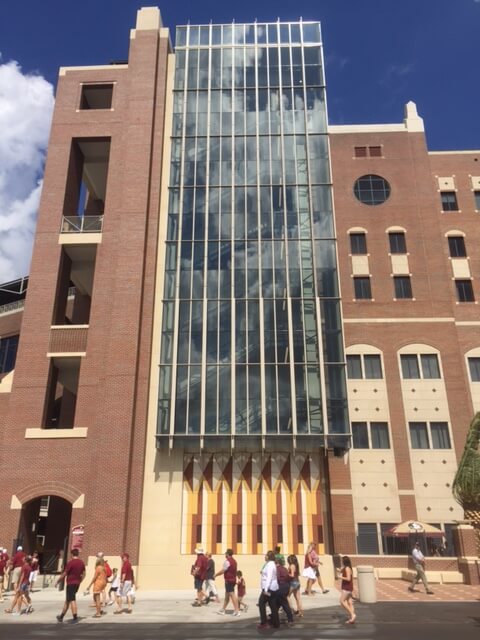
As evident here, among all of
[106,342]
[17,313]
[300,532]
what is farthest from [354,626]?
[17,313]

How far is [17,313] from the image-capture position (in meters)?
42.8

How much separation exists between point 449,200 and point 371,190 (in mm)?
6124

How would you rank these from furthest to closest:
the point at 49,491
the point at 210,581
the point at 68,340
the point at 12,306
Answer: the point at 12,306, the point at 68,340, the point at 49,491, the point at 210,581

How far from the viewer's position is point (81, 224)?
3070cm

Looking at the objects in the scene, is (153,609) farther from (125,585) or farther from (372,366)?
(372,366)

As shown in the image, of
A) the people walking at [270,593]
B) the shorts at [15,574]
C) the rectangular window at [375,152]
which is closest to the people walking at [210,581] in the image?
the people walking at [270,593]

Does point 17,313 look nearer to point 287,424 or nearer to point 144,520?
point 144,520

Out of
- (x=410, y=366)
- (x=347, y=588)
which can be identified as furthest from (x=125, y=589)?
(x=410, y=366)

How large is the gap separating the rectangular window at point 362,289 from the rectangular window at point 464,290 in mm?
6478

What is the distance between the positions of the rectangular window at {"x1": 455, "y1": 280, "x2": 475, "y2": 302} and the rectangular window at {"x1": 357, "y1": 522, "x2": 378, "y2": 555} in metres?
17.3

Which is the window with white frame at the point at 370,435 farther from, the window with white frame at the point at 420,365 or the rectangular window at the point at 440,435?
the window with white frame at the point at 420,365

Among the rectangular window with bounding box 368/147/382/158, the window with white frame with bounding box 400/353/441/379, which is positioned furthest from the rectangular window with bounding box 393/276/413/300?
the rectangular window with bounding box 368/147/382/158

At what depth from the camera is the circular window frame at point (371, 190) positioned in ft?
133

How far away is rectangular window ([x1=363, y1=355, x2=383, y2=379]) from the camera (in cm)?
3591
